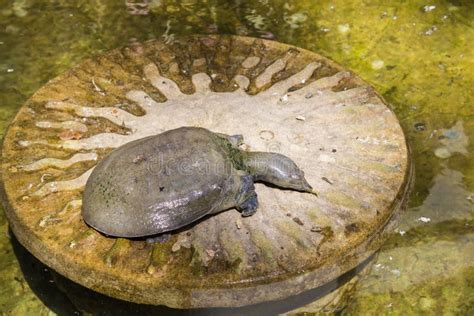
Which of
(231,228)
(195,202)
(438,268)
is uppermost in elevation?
(195,202)

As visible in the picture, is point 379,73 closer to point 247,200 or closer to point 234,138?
point 234,138

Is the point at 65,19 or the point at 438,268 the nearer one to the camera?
the point at 438,268

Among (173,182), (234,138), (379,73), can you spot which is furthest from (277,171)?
(379,73)

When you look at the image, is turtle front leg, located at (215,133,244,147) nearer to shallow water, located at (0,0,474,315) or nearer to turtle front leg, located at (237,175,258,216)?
turtle front leg, located at (237,175,258,216)

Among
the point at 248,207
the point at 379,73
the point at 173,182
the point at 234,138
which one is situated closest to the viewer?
the point at 173,182

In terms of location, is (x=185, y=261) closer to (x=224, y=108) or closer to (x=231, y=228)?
(x=231, y=228)

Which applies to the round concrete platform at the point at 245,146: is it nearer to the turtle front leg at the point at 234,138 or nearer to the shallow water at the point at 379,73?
the turtle front leg at the point at 234,138

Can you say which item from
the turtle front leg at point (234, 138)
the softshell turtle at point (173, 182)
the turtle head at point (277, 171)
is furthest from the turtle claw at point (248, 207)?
the turtle front leg at point (234, 138)

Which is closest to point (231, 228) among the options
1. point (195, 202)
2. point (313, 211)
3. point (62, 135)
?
point (195, 202)
